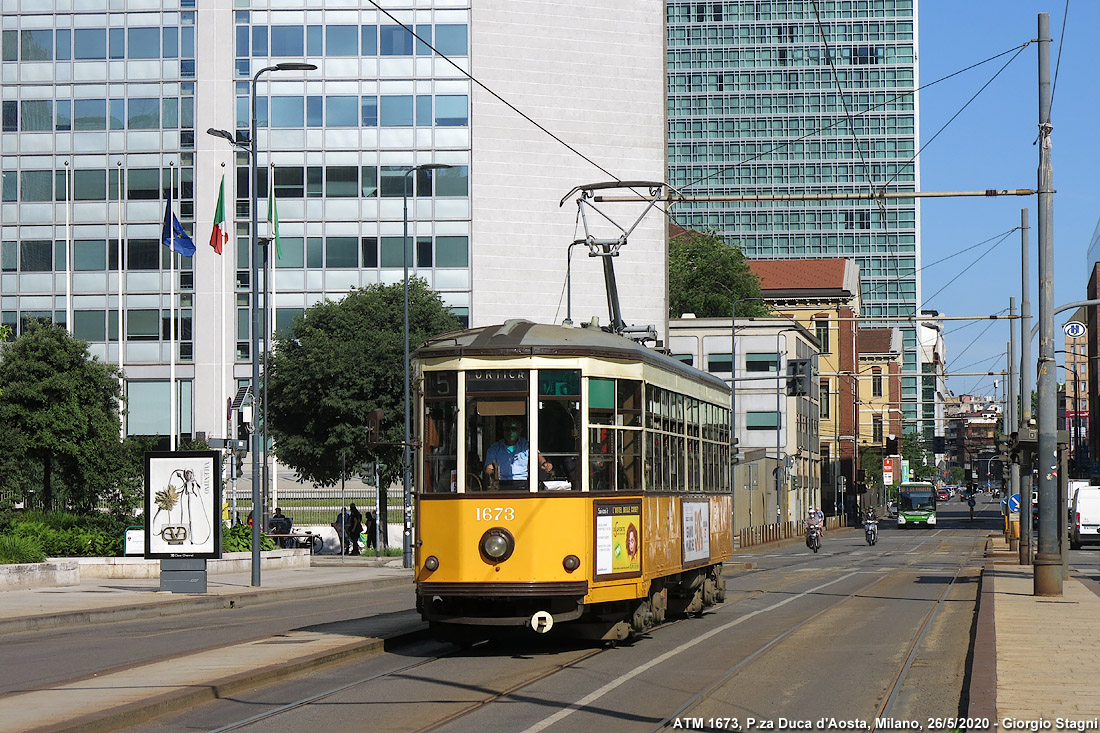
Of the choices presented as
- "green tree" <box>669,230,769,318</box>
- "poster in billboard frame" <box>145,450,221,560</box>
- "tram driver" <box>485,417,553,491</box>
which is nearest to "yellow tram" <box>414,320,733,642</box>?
"tram driver" <box>485,417,553,491</box>

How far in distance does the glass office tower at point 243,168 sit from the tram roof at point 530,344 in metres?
54.4

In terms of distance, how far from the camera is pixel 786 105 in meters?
153

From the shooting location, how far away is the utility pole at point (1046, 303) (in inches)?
923

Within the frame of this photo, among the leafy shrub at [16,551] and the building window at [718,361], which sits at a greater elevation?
the building window at [718,361]

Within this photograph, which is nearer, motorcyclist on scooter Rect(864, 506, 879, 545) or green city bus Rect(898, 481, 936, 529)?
motorcyclist on scooter Rect(864, 506, 879, 545)

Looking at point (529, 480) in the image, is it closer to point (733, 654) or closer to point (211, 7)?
point (733, 654)

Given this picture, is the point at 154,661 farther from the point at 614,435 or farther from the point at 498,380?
the point at 614,435

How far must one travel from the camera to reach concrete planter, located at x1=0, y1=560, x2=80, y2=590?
2845 centimetres

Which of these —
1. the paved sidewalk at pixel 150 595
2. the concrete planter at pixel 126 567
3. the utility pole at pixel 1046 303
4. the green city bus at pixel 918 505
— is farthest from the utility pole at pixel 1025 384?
the green city bus at pixel 918 505

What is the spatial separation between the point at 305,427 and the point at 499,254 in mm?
22318

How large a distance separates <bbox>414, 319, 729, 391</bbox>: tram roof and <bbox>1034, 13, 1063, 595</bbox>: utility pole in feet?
33.4

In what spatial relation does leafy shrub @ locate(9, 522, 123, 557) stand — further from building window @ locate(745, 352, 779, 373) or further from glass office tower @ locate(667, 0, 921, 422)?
glass office tower @ locate(667, 0, 921, 422)

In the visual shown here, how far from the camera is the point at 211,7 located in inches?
2766

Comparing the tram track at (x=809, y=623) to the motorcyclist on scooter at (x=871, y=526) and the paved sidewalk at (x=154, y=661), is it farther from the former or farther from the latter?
the motorcyclist on scooter at (x=871, y=526)
